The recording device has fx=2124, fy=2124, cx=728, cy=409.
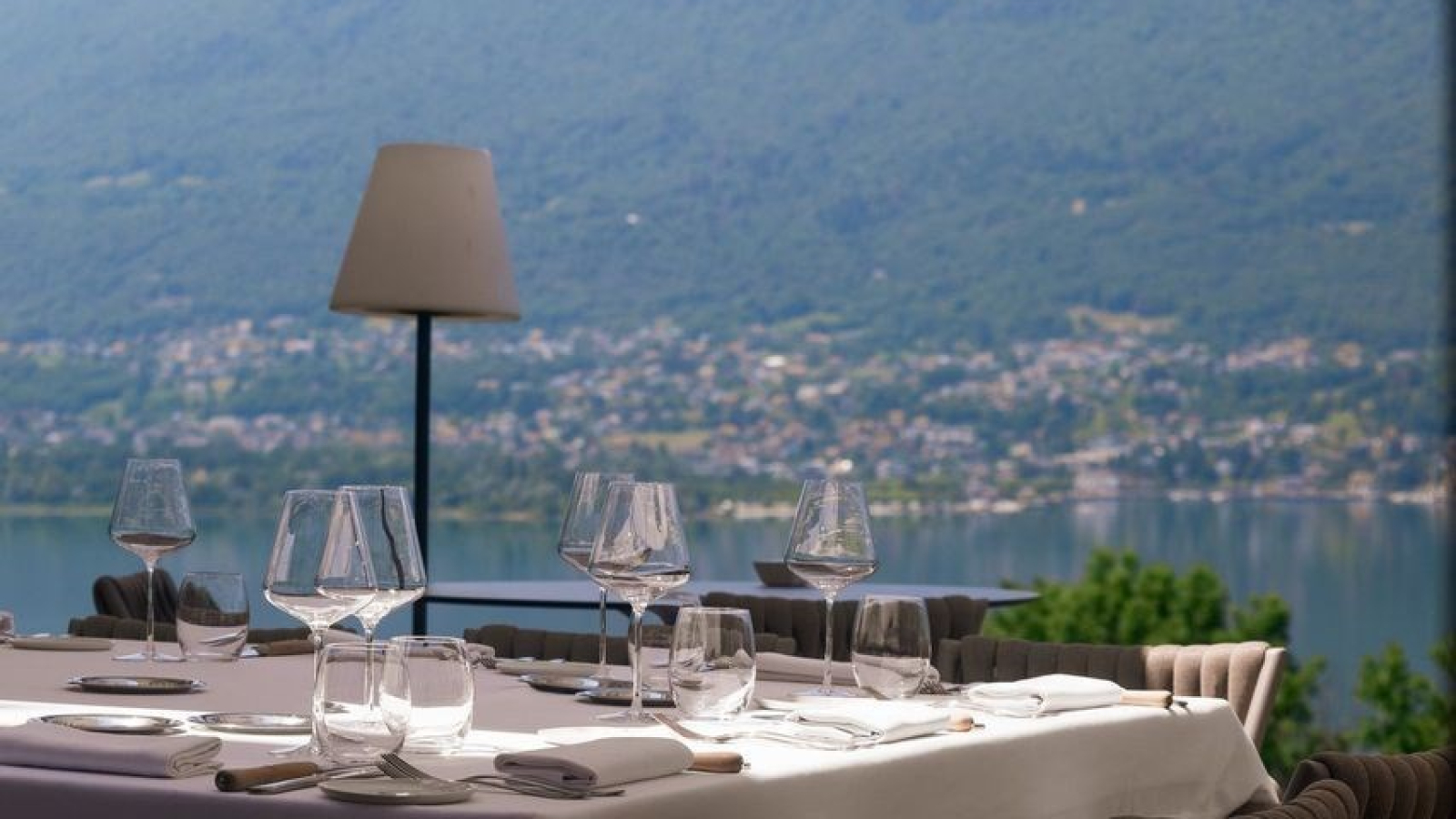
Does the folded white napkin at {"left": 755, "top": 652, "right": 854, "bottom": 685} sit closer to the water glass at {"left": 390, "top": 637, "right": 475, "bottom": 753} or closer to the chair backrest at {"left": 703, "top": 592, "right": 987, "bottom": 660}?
the water glass at {"left": 390, "top": 637, "right": 475, "bottom": 753}

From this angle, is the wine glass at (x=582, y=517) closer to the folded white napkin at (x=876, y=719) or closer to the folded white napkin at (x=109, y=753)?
the folded white napkin at (x=876, y=719)

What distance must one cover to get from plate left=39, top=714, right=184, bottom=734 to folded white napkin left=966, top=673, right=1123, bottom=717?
2.77 feet

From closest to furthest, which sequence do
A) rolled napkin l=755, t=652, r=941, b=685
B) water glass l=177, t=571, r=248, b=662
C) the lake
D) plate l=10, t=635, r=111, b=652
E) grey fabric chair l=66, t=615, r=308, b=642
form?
water glass l=177, t=571, r=248, b=662
rolled napkin l=755, t=652, r=941, b=685
plate l=10, t=635, r=111, b=652
grey fabric chair l=66, t=615, r=308, b=642
the lake

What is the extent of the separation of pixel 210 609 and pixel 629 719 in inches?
23.0

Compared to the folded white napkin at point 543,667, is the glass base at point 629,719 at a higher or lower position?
higher

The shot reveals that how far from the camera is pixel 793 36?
1923 cm

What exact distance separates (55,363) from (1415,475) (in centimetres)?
1030

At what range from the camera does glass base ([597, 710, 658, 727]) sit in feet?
6.48

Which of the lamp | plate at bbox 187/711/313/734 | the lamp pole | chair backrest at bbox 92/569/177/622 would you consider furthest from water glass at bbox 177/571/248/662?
the lamp pole

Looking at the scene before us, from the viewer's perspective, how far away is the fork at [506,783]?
1516mm

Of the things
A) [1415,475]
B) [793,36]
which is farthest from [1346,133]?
[793,36]

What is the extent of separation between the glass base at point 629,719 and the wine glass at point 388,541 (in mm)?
235

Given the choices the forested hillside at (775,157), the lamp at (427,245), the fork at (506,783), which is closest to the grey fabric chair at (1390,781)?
the fork at (506,783)

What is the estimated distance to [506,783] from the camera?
5.07 ft
